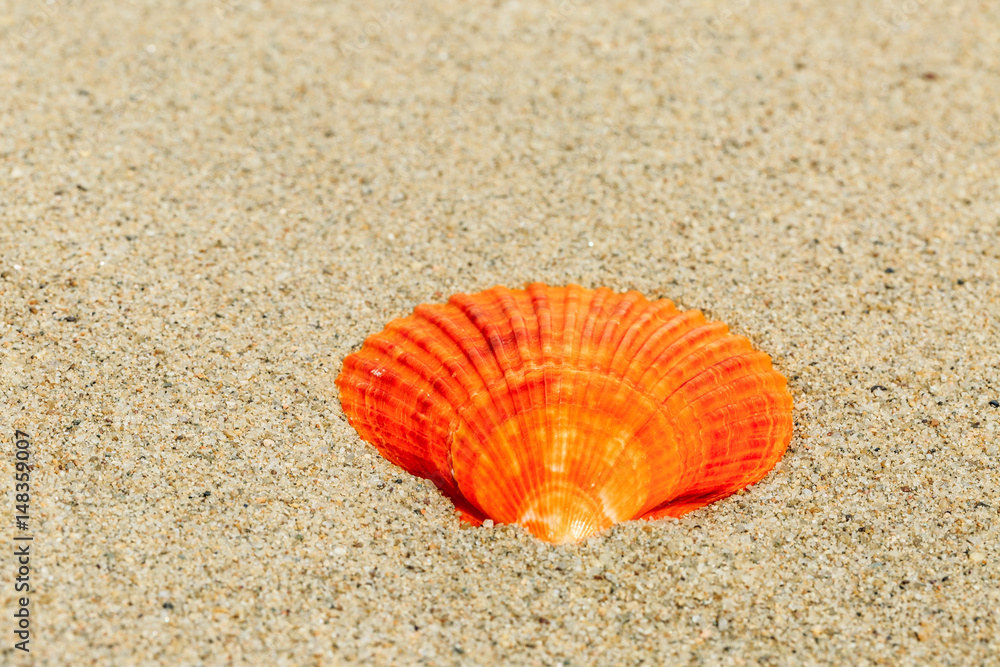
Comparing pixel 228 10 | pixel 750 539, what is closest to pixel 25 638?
pixel 750 539

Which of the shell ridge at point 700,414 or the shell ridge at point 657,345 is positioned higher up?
the shell ridge at point 657,345

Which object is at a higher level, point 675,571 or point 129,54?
point 129,54

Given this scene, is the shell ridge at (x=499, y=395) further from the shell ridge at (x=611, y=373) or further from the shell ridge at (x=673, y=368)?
the shell ridge at (x=673, y=368)

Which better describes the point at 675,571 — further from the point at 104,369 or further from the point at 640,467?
the point at 104,369

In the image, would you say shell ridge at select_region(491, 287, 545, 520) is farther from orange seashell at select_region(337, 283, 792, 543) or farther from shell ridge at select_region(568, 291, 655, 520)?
shell ridge at select_region(568, 291, 655, 520)

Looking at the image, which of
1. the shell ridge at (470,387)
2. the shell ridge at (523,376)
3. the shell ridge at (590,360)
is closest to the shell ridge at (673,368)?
the shell ridge at (590,360)

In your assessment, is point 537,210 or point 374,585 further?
point 537,210
